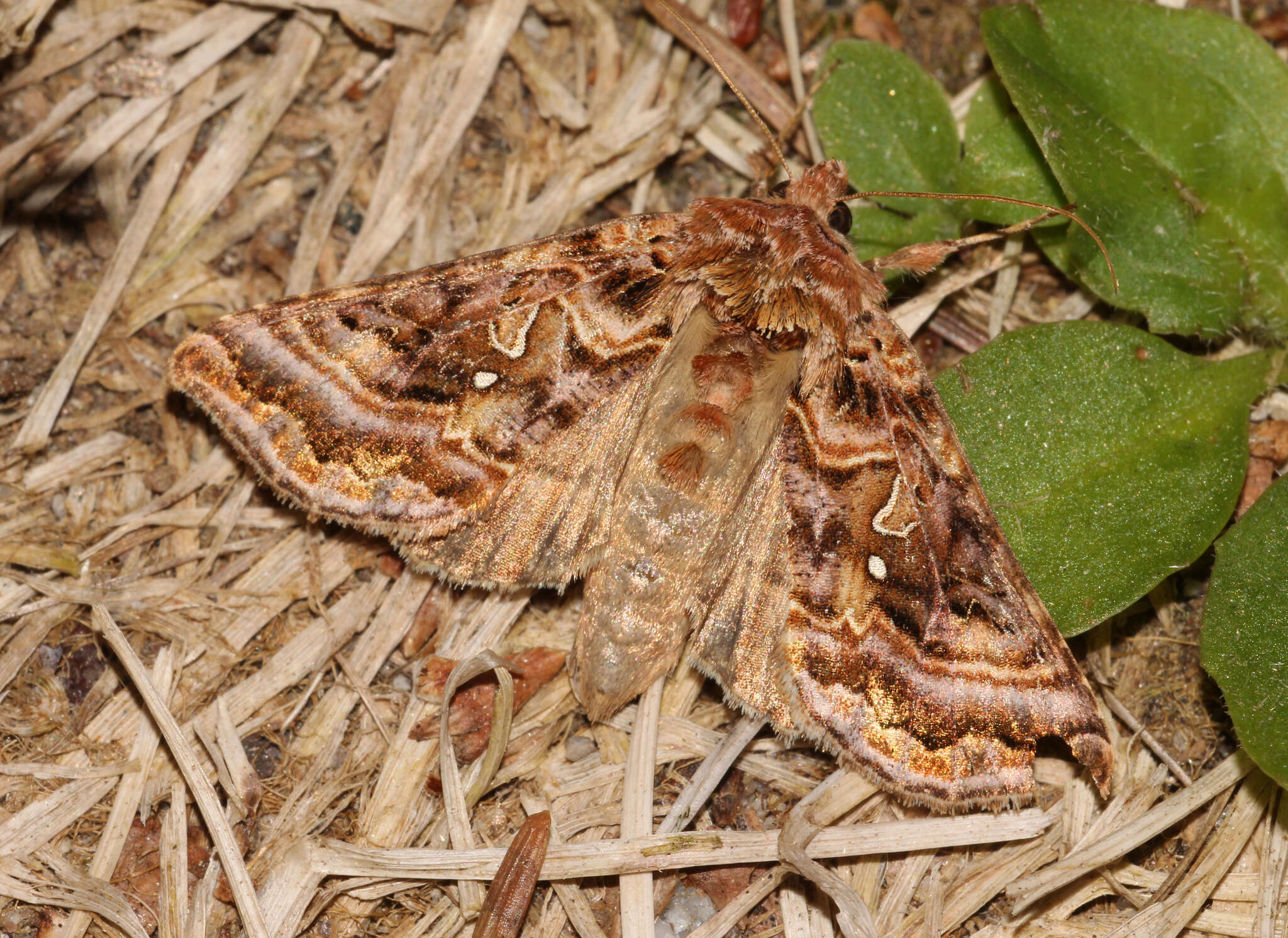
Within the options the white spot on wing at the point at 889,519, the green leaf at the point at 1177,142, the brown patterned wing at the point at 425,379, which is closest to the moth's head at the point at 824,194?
the brown patterned wing at the point at 425,379

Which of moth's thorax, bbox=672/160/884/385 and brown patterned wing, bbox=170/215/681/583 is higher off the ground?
moth's thorax, bbox=672/160/884/385

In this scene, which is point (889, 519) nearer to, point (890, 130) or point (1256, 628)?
point (1256, 628)

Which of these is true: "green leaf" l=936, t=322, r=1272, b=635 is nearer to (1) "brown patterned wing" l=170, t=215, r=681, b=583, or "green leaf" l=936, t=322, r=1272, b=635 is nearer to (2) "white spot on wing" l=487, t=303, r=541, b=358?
(1) "brown patterned wing" l=170, t=215, r=681, b=583

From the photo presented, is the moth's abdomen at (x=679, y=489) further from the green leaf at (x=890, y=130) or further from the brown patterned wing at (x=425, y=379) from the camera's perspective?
the green leaf at (x=890, y=130)

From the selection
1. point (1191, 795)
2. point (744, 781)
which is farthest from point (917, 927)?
point (1191, 795)

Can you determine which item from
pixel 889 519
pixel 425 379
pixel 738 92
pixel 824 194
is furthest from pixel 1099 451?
pixel 425 379

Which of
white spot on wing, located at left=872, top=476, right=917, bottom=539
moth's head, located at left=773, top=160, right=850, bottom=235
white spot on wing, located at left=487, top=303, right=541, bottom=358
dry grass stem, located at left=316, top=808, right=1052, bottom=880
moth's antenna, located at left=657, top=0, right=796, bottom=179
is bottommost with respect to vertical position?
dry grass stem, located at left=316, top=808, right=1052, bottom=880

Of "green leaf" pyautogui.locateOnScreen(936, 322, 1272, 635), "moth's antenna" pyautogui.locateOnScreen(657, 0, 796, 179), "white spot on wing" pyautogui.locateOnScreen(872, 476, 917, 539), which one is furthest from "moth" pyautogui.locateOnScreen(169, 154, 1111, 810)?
"moth's antenna" pyautogui.locateOnScreen(657, 0, 796, 179)

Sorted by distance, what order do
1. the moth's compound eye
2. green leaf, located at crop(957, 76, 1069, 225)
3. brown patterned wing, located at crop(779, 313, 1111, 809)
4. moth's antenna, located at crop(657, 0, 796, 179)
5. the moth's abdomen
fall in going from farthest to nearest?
1. green leaf, located at crop(957, 76, 1069, 225)
2. moth's antenna, located at crop(657, 0, 796, 179)
3. the moth's compound eye
4. the moth's abdomen
5. brown patterned wing, located at crop(779, 313, 1111, 809)
